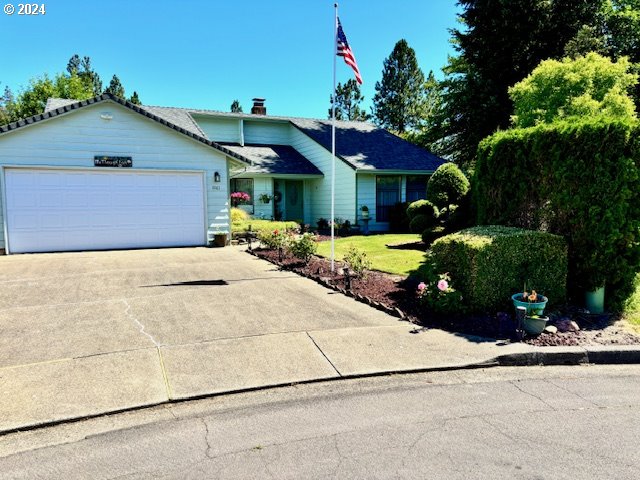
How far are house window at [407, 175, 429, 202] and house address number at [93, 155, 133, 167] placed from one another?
41.7ft

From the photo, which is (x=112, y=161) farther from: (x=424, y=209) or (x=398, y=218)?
(x=398, y=218)

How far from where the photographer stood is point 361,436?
3.11 meters

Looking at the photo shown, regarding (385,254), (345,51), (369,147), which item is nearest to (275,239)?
(385,254)

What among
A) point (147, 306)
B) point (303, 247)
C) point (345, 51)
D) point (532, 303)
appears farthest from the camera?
point (303, 247)

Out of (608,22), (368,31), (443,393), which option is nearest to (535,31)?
(608,22)

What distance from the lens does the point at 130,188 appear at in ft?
41.8

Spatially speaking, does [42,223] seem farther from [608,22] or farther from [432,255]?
[608,22]

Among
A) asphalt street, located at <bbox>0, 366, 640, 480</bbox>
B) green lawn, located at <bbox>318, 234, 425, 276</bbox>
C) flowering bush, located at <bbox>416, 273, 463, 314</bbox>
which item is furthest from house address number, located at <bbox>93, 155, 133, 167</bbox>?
asphalt street, located at <bbox>0, 366, 640, 480</bbox>

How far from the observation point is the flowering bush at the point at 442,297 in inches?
237

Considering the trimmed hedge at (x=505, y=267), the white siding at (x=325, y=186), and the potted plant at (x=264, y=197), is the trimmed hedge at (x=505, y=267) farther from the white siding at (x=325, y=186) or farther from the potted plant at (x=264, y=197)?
the potted plant at (x=264, y=197)

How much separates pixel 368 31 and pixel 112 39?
44.5ft

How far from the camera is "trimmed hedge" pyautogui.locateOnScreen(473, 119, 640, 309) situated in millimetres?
5789

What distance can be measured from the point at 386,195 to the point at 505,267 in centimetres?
1372

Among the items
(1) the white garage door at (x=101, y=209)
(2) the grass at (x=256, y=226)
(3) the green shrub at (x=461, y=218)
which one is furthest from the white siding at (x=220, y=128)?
(3) the green shrub at (x=461, y=218)
